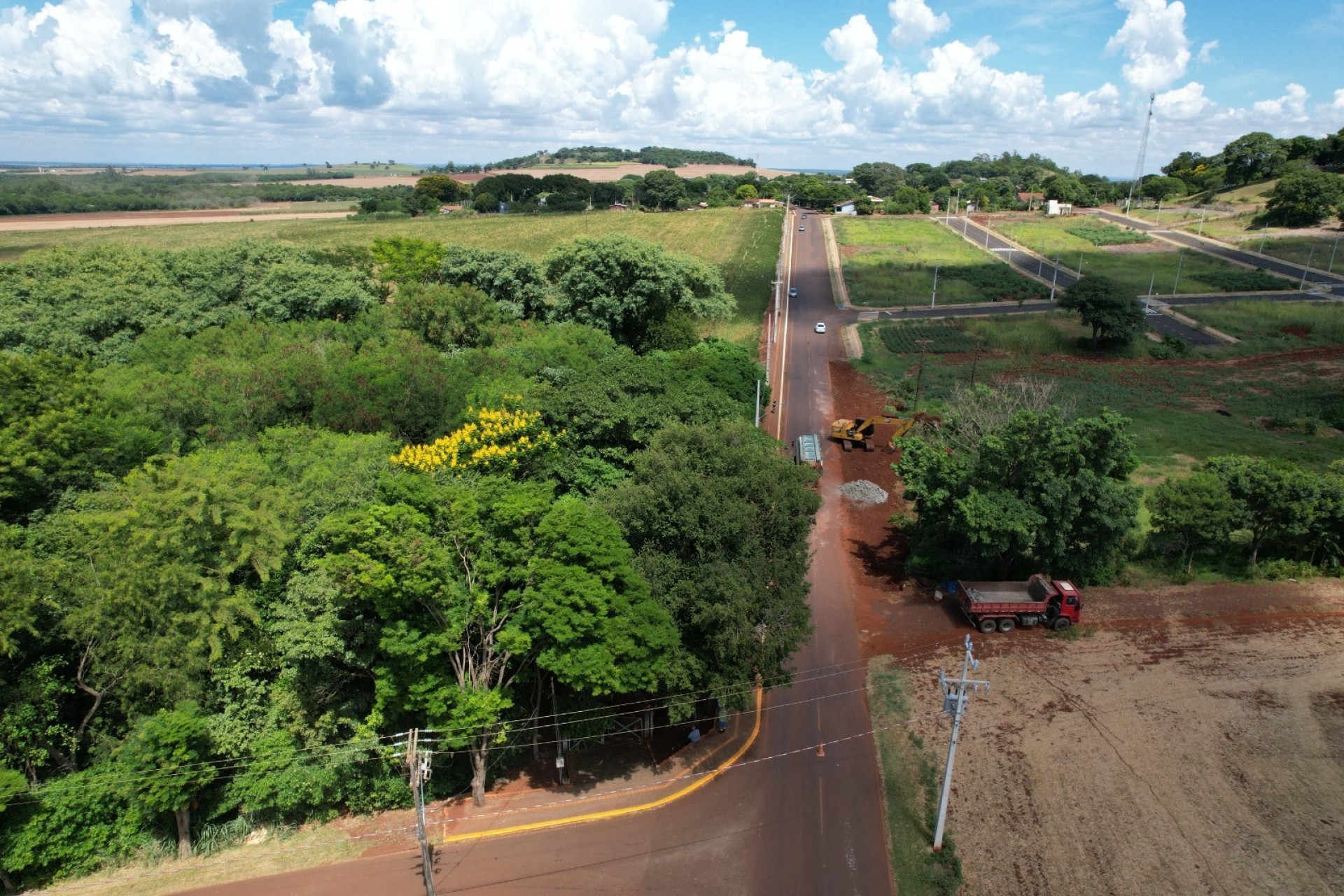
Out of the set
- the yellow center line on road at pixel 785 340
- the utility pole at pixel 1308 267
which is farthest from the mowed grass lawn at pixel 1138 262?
the yellow center line on road at pixel 785 340

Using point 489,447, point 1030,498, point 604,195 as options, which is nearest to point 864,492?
point 1030,498

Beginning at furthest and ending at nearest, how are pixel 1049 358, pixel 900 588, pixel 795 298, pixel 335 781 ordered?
pixel 795 298, pixel 1049 358, pixel 900 588, pixel 335 781

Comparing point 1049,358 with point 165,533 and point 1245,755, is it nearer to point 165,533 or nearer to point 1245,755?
point 1245,755

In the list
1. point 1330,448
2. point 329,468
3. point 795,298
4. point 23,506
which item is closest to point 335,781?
point 329,468

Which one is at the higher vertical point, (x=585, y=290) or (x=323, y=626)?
(x=585, y=290)

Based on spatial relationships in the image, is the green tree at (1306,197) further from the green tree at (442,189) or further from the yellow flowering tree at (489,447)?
the green tree at (442,189)

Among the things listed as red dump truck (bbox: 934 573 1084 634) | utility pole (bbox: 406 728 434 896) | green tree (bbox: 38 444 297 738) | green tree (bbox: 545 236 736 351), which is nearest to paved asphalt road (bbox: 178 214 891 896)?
utility pole (bbox: 406 728 434 896)
